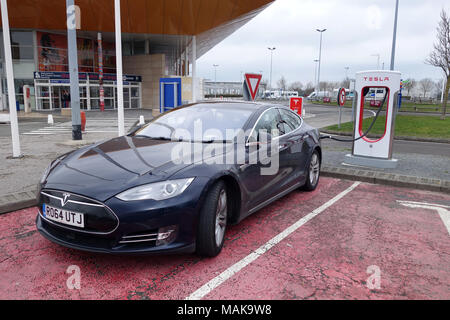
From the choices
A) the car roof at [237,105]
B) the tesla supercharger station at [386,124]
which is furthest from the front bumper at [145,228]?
the tesla supercharger station at [386,124]

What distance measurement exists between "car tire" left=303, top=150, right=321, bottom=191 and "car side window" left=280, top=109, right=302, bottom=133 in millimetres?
606

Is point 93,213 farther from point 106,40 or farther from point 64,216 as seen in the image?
point 106,40

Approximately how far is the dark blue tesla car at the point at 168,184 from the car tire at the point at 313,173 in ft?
4.08

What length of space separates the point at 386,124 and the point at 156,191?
6.30 m

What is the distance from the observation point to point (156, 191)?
3125 mm

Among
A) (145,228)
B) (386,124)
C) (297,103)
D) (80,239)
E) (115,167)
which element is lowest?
(80,239)

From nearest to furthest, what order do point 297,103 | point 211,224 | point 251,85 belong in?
point 211,224 < point 251,85 < point 297,103

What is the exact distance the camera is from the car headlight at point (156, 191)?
3.07 meters

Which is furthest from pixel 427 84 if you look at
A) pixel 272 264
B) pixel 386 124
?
pixel 272 264

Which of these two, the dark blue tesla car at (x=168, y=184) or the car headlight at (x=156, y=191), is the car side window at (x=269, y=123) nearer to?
the dark blue tesla car at (x=168, y=184)

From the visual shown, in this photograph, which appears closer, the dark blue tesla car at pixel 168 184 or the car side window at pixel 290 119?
the dark blue tesla car at pixel 168 184

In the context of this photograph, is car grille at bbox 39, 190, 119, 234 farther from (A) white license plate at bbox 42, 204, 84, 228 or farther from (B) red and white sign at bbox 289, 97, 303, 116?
(B) red and white sign at bbox 289, 97, 303, 116

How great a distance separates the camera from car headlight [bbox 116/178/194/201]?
307 cm

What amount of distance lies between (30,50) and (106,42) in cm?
728
